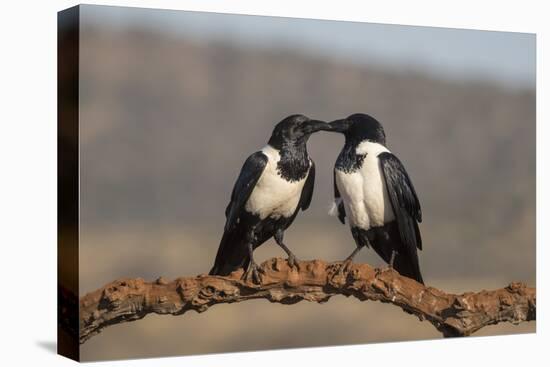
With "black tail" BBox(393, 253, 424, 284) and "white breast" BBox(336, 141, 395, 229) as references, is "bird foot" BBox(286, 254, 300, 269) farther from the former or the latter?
"black tail" BBox(393, 253, 424, 284)

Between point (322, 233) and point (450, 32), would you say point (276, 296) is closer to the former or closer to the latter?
point (322, 233)

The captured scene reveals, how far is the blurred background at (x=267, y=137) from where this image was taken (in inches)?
260

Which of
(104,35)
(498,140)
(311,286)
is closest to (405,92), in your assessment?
(498,140)

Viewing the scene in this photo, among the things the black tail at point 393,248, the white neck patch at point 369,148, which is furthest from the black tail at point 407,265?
the white neck patch at point 369,148

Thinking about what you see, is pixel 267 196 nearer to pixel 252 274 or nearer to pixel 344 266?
pixel 252 274

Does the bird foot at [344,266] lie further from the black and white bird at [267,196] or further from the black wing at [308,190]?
the black wing at [308,190]

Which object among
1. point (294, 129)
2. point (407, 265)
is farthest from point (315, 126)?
point (407, 265)

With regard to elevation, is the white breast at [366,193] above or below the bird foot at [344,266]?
above

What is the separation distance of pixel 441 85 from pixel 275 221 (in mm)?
1581

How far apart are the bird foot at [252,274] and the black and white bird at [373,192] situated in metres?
0.64

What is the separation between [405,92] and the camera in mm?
7531

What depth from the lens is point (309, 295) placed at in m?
7.19

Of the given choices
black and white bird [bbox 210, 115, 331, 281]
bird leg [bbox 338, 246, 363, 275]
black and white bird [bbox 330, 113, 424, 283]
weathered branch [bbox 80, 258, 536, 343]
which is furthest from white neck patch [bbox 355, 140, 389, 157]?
weathered branch [bbox 80, 258, 536, 343]

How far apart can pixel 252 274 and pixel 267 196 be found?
1.65 feet
